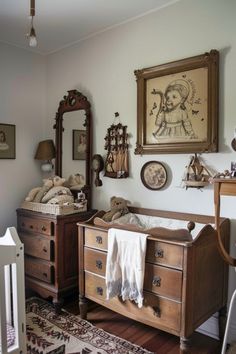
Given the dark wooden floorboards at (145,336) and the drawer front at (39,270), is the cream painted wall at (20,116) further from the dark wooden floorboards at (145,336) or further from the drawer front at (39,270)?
the dark wooden floorboards at (145,336)

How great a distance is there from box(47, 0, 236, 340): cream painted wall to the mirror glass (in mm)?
157

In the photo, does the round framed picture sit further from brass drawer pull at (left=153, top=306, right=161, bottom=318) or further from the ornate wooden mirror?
brass drawer pull at (left=153, top=306, right=161, bottom=318)

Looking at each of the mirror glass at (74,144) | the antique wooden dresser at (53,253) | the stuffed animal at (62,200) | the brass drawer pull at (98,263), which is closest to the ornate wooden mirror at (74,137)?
the mirror glass at (74,144)

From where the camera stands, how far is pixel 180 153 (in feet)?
7.88

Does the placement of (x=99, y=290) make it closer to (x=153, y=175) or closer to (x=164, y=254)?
(x=164, y=254)

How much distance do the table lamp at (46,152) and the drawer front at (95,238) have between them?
1224 mm

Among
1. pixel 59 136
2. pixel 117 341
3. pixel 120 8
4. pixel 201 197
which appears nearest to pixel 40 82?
pixel 59 136

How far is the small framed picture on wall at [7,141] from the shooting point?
3089mm

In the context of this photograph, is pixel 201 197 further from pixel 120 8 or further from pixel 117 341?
pixel 120 8

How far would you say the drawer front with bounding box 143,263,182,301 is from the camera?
1867mm

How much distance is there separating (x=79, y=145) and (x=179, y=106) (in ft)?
3.76

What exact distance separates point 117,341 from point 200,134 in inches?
64.7

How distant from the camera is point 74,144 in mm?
3145

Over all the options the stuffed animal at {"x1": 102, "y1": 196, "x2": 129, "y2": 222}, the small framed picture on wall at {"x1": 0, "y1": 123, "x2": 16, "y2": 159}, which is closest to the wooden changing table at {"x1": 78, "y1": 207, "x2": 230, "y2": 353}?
the stuffed animal at {"x1": 102, "y1": 196, "x2": 129, "y2": 222}
